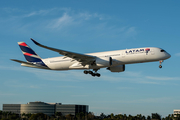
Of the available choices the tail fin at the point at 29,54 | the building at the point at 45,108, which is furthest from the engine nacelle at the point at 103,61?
the building at the point at 45,108

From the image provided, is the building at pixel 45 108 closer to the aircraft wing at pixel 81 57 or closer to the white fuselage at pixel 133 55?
the white fuselage at pixel 133 55

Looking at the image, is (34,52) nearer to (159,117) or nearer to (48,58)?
(48,58)

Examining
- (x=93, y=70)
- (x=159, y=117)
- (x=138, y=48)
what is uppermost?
(x=138, y=48)

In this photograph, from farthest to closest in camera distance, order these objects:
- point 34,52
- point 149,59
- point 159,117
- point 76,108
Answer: point 76,108
point 159,117
point 34,52
point 149,59

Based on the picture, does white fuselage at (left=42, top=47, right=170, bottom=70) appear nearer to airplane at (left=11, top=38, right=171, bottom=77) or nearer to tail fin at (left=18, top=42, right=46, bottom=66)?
airplane at (left=11, top=38, right=171, bottom=77)

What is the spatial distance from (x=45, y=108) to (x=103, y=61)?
121967 mm

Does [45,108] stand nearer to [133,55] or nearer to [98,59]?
[98,59]

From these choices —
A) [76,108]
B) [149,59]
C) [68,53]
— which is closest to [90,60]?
[68,53]

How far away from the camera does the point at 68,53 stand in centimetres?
4309

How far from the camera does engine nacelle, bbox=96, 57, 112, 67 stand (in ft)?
141

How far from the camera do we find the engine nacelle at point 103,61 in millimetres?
42906

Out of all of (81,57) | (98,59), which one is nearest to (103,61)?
(98,59)

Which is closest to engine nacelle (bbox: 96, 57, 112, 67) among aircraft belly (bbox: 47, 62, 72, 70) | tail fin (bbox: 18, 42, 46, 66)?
aircraft belly (bbox: 47, 62, 72, 70)

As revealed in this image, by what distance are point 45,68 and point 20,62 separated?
5.15m
